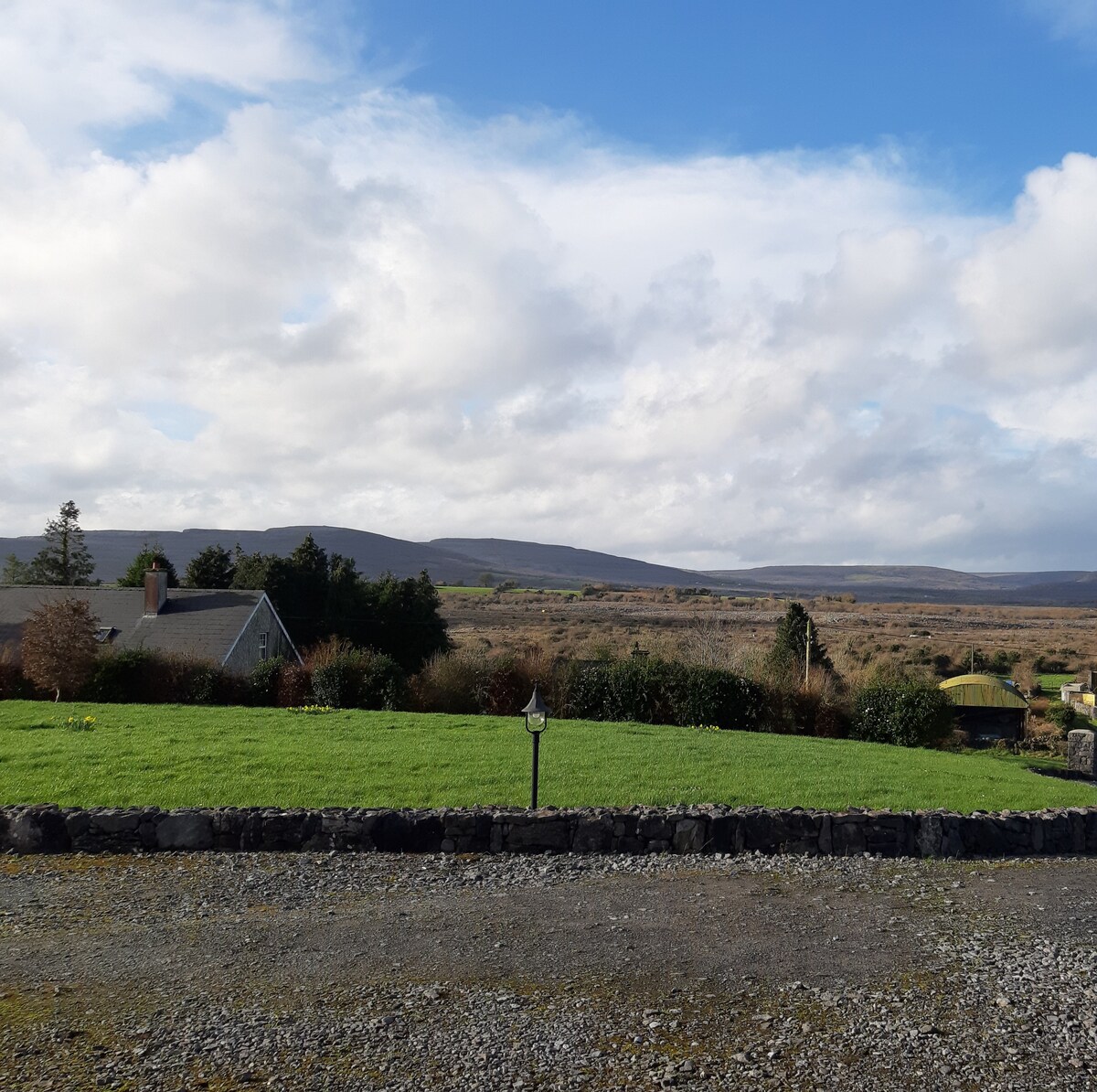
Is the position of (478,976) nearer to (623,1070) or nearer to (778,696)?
(623,1070)

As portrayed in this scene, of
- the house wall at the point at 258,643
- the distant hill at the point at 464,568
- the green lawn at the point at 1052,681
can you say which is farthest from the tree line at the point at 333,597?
the distant hill at the point at 464,568

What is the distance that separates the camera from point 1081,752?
23688 millimetres

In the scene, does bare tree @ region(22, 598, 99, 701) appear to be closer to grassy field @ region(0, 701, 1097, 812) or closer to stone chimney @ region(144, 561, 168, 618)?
grassy field @ region(0, 701, 1097, 812)

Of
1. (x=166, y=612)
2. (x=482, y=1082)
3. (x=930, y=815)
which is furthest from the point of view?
(x=166, y=612)

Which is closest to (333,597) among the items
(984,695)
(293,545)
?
(984,695)

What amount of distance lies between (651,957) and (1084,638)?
3034 inches

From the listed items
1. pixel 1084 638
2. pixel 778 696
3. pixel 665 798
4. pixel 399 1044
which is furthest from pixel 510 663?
pixel 1084 638

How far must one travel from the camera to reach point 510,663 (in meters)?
25.9

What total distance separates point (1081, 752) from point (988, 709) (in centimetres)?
869

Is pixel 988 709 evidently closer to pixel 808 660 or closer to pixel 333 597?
pixel 808 660

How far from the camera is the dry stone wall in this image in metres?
9.88

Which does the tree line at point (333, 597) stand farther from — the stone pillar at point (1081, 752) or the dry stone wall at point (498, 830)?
the dry stone wall at point (498, 830)

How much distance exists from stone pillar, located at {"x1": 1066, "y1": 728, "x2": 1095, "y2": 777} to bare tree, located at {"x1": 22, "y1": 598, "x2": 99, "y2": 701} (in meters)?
23.9

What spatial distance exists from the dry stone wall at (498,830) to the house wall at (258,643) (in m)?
16.9
